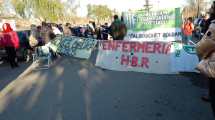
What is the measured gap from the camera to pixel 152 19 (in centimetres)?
1555

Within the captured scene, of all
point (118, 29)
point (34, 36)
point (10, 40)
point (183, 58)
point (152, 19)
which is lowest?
point (183, 58)

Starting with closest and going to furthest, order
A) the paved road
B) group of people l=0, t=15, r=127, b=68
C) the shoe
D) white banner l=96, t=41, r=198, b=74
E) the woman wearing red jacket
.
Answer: the paved road < the shoe < white banner l=96, t=41, r=198, b=74 < the woman wearing red jacket < group of people l=0, t=15, r=127, b=68

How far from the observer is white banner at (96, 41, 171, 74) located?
41.4 feet

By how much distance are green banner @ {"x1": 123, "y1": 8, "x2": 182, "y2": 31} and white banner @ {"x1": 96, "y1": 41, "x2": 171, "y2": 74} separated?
2153mm

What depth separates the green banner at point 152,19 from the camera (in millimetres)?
15078

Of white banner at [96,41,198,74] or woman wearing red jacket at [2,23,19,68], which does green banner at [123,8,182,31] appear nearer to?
white banner at [96,41,198,74]

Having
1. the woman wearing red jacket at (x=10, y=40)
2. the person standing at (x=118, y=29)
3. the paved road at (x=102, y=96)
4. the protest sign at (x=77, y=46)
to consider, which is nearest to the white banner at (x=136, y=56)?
the paved road at (x=102, y=96)

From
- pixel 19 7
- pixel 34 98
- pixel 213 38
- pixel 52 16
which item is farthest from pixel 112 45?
pixel 52 16

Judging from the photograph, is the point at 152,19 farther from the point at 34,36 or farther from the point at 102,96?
the point at 34,36

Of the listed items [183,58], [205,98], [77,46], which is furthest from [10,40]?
[205,98]

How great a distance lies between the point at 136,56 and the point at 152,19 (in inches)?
110

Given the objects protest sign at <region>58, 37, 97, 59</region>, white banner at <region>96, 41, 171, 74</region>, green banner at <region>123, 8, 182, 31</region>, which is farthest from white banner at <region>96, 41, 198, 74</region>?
protest sign at <region>58, 37, 97, 59</region>

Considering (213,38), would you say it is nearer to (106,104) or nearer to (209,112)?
(209,112)

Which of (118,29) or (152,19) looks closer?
(152,19)
